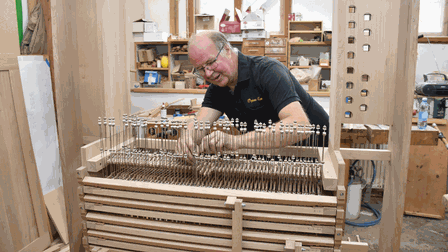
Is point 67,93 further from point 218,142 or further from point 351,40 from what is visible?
point 351,40

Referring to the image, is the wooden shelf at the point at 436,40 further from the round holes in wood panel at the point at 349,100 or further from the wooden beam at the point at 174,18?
the wooden beam at the point at 174,18

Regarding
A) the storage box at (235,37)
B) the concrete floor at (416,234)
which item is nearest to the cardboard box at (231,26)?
the storage box at (235,37)

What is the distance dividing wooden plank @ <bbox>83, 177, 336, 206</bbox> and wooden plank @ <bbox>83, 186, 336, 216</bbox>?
1cm

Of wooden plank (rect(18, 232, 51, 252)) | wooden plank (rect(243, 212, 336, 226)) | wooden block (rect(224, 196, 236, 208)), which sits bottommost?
wooden plank (rect(18, 232, 51, 252))

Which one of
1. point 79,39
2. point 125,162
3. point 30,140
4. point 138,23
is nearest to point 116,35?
point 79,39

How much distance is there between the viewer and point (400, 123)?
121 cm

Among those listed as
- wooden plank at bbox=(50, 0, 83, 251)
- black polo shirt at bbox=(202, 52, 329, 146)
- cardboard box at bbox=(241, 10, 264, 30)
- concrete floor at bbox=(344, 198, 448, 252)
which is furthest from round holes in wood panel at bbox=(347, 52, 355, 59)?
cardboard box at bbox=(241, 10, 264, 30)

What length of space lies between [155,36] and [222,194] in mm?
4952

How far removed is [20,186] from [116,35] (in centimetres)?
119

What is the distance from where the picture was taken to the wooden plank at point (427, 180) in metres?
2.85

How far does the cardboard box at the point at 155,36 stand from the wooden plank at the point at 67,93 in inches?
153

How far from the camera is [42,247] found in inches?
81.6

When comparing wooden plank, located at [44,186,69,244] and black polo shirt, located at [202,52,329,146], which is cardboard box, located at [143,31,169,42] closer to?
wooden plank, located at [44,186,69,244]

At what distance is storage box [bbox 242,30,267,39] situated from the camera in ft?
16.4
